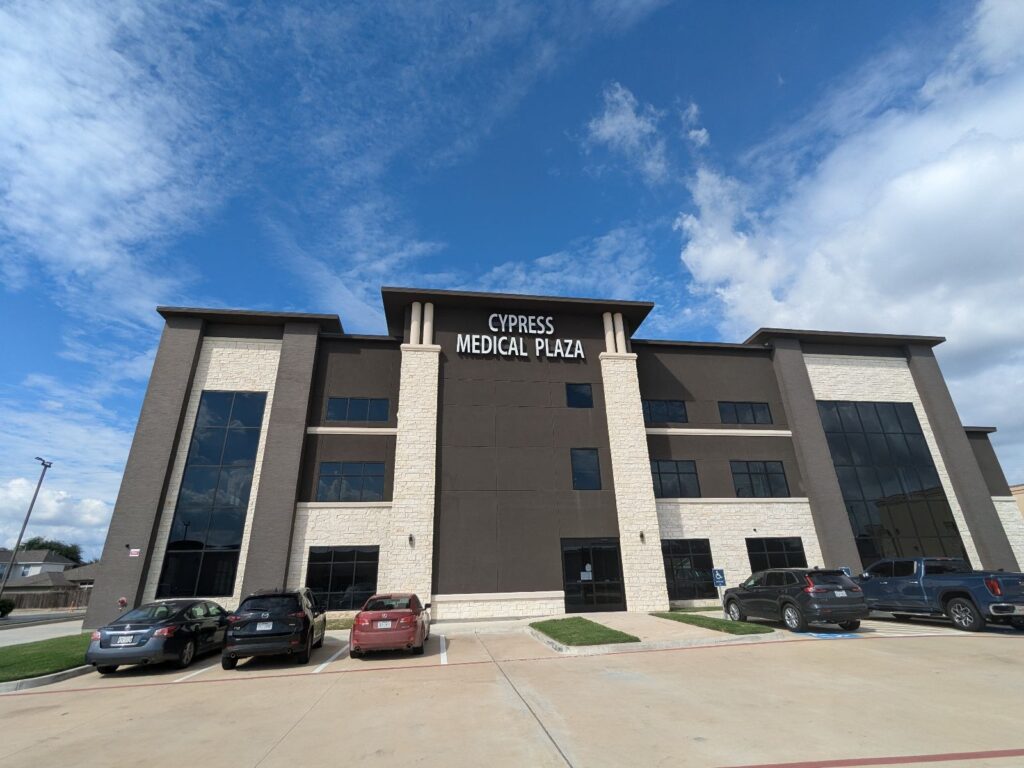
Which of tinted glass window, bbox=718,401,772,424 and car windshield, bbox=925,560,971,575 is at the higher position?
tinted glass window, bbox=718,401,772,424

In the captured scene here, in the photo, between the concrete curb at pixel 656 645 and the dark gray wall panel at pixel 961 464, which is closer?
the concrete curb at pixel 656 645

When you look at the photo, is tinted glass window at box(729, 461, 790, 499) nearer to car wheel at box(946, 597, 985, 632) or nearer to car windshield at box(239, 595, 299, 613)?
car wheel at box(946, 597, 985, 632)

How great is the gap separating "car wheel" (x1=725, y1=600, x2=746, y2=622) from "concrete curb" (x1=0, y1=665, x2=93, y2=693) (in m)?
17.8

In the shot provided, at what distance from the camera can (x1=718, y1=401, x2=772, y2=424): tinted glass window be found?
2591 centimetres

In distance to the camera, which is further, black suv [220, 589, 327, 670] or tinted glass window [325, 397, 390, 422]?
tinted glass window [325, 397, 390, 422]

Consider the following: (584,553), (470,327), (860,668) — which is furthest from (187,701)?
(470,327)

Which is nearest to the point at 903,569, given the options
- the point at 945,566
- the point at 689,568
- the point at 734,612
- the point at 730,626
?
the point at 945,566

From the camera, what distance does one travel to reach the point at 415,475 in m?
21.1

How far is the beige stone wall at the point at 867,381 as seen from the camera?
1067 inches

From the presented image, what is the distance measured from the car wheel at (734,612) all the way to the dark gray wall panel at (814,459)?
951 cm

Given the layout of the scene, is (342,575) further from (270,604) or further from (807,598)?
(807,598)

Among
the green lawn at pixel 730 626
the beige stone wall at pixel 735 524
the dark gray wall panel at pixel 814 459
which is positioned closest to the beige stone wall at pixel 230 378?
the green lawn at pixel 730 626

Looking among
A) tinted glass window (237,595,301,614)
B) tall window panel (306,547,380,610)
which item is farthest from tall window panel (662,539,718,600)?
tinted glass window (237,595,301,614)

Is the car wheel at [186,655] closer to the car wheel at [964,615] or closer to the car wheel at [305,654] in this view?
the car wheel at [305,654]
